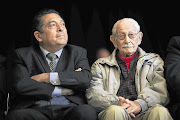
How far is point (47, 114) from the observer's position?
2.29 meters

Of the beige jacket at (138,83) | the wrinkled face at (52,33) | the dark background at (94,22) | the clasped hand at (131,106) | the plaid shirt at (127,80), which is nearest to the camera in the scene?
the clasped hand at (131,106)

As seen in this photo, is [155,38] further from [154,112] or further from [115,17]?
[154,112]

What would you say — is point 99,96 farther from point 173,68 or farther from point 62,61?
point 173,68

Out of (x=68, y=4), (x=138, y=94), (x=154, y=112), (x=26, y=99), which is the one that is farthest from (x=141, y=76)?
(x=68, y=4)

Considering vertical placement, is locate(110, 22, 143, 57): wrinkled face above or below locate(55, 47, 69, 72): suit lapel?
above

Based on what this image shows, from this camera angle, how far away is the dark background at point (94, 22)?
10.5 ft

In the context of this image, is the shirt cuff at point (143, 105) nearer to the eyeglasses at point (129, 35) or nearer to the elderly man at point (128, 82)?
the elderly man at point (128, 82)

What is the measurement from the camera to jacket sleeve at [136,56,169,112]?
2.32m

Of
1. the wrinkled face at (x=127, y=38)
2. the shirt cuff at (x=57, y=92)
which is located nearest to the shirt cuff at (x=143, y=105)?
the wrinkled face at (x=127, y=38)

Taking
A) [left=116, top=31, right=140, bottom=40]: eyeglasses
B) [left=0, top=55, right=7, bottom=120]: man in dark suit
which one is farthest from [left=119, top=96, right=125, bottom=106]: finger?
[left=0, top=55, right=7, bottom=120]: man in dark suit

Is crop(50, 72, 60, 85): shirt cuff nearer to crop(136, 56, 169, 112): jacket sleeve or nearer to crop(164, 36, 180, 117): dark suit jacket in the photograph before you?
crop(136, 56, 169, 112): jacket sleeve

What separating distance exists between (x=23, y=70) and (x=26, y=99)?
0.26 m

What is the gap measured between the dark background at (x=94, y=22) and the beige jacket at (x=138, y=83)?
1.77 feet

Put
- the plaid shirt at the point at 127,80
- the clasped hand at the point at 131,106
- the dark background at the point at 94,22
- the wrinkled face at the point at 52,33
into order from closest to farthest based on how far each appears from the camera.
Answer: the clasped hand at the point at 131,106 → the plaid shirt at the point at 127,80 → the wrinkled face at the point at 52,33 → the dark background at the point at 94,22
